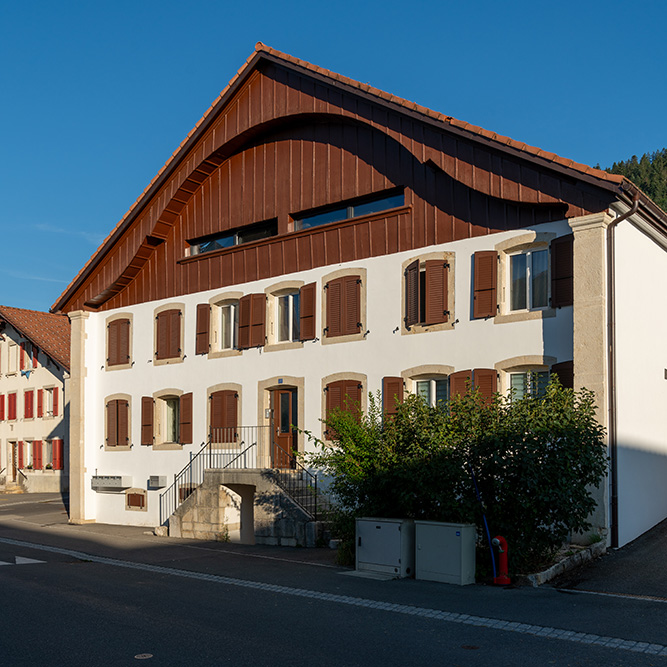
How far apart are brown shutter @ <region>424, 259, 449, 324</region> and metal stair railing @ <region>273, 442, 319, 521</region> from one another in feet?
13.4

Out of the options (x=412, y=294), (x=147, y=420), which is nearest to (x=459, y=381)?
(x=412, y=294)

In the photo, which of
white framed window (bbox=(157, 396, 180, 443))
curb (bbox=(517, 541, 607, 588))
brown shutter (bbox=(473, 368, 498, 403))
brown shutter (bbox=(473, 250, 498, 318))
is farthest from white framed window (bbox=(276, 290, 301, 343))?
curb (bbox=(517, 541, 607, 588))

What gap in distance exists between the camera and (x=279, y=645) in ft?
27.1

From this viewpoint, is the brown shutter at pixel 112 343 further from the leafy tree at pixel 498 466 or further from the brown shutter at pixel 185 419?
the leafy tree at pixel 498 466

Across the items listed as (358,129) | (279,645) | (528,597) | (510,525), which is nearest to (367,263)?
(358,129)

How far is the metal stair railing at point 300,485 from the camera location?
17484mm

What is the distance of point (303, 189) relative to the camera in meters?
19.6

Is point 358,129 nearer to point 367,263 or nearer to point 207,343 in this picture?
point 367,263

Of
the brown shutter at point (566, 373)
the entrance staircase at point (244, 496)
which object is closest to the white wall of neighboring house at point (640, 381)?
the brown shutter at point (566, 373)

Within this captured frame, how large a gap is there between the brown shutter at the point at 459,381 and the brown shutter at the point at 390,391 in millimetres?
1226

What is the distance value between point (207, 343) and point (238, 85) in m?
6.40

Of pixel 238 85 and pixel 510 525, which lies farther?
pixel 238 85

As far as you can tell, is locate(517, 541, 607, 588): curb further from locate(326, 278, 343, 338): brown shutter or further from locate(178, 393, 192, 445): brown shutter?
locate(178, 393, 192, 445): brown shutter

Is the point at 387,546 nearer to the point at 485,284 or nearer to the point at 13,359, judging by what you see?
the point at 485,284
